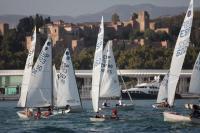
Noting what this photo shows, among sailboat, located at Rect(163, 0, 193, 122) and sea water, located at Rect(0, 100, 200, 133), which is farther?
sailboat, located at Rect(163, 0, 193, 122)

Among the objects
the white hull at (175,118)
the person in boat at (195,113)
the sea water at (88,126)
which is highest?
the person in boat at (195,113)

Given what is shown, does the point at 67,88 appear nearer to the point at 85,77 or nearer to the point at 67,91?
the point at 67,91

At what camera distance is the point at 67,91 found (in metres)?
90.2

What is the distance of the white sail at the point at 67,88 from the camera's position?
89500 millimetres

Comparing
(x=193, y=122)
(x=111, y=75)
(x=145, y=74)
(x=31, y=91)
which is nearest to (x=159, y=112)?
(x=111, y=75)

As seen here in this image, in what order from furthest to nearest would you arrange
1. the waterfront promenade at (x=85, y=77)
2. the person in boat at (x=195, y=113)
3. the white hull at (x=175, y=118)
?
1. the waterfront promenade at (x=85, y=77)
2. the white hull at (x=175, y=118)
3. the person in boat at (x=195, y=113)

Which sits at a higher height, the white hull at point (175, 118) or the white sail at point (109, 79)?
the white sail at point (109, 79)

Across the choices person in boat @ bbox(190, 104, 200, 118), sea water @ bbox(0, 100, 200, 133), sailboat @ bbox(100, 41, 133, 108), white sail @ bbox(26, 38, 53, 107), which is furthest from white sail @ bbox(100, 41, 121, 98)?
person in boat @ bbox(190, 104, 200, 118)

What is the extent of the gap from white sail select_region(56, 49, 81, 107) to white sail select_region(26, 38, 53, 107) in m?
4.43

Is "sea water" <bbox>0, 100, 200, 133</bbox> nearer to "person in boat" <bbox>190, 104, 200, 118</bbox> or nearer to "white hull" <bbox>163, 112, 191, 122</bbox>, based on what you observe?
"white hull" <bbox>163, 112, 191, 122</bbox>

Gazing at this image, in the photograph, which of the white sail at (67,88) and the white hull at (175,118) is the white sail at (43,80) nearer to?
the white sail at (67,88)

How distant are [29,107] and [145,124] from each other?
41.1ft

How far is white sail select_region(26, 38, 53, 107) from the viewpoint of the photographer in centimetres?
8481

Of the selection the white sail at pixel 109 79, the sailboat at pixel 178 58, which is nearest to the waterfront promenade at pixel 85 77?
the white sail at pixel 109 79
